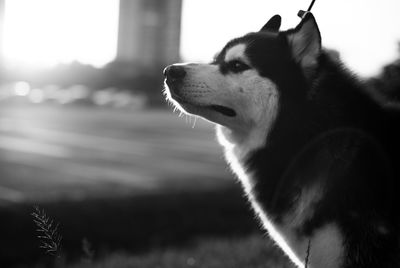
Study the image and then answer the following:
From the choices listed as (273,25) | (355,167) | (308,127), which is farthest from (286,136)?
(273,25)

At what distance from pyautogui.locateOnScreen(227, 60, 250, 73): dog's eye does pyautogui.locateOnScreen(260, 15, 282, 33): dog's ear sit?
645 millimetres

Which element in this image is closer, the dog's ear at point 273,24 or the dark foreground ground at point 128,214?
the dog's ear at point 273,24

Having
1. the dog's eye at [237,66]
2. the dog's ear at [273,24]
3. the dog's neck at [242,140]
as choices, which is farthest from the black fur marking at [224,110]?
the dog's ear at [273,24]

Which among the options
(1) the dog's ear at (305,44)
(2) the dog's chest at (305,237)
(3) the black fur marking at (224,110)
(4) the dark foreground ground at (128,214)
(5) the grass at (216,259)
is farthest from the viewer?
(4) the dark foreground ground at (128,214)

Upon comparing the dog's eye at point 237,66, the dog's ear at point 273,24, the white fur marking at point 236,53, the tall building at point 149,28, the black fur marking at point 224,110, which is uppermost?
the dog's ear at point 273,24

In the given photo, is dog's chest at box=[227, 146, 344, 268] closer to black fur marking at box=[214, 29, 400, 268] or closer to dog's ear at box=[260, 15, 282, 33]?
black fur marking at box=[214, 29, 400, 268]

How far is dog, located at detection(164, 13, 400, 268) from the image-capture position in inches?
125

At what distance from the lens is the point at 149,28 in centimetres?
11138

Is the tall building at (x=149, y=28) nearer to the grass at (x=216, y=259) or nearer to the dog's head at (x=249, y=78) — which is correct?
the grass at (x=216, y=259)

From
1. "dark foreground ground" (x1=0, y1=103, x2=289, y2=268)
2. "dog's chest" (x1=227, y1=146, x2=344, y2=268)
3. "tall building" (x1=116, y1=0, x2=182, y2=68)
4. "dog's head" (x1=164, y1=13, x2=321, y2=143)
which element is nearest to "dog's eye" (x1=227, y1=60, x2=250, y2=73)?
"dog's head" (x1=164, y1=13, x2=321, y2=143)

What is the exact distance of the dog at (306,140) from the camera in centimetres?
318

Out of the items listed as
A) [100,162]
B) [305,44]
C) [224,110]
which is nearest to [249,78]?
[224,110]

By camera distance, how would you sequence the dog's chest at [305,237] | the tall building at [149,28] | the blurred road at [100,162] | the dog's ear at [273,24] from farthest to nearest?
the tall building at [149,28], the blurred road at [100,162], the dog's ear at [273,24], the dog's chest at [305,237]

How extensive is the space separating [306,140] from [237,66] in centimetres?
64
